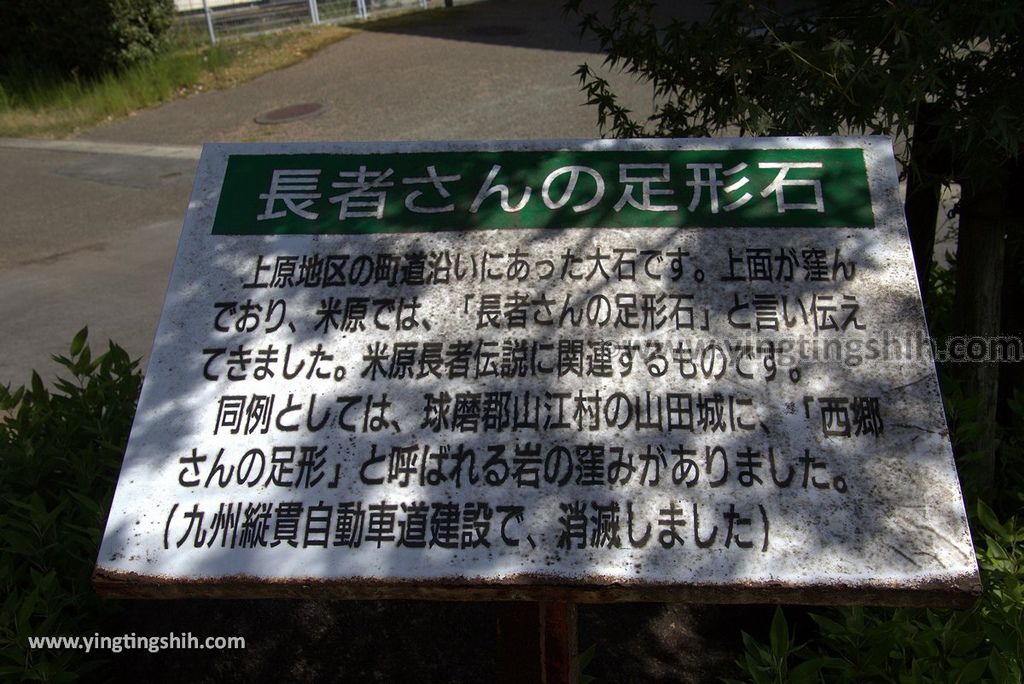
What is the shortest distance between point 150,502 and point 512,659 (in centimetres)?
106

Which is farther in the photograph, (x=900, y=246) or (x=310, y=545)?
(x=900, y=246)

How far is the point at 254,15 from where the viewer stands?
1417 centimetres

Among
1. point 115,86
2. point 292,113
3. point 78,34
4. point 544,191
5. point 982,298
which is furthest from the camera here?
point 78,34

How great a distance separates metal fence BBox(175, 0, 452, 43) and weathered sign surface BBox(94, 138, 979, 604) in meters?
12.1

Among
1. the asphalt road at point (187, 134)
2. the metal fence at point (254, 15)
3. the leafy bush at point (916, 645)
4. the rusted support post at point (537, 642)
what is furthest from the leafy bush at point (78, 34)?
the leafy bush at point (916, 645)

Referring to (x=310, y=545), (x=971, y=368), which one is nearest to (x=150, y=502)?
(x=310, y=545)

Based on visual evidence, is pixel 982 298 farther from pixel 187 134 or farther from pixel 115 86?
pixel 115 86

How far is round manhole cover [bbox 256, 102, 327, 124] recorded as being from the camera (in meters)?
10.4

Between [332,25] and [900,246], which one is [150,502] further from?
[332,25]

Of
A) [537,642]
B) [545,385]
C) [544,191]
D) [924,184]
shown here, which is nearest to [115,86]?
[544,191]

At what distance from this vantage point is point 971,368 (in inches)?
149

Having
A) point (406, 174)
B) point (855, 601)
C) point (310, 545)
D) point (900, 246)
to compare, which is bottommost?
point (855, 601)

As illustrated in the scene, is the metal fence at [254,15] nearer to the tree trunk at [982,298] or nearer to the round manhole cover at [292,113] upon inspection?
the round manhole cover at [292,113]

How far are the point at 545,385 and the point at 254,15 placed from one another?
13278 mm
